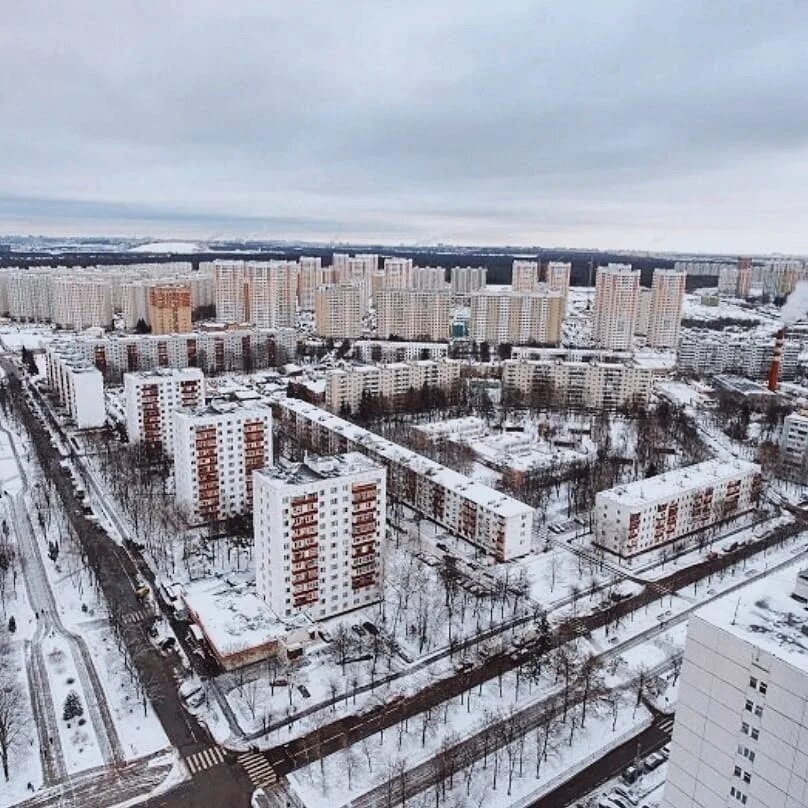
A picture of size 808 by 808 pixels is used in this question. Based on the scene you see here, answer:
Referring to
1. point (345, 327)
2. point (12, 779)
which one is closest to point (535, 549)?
point (12, 779)

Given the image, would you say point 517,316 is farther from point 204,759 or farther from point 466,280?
point 204,759

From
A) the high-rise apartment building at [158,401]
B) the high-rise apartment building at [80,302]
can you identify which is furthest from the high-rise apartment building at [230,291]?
the high-rise apartment building at [158,401]

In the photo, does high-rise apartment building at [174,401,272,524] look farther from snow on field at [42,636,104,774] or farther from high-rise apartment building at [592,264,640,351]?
high-rise apartment building at [592,264,640,351]

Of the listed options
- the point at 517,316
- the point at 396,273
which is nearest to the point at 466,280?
the point at 396,273

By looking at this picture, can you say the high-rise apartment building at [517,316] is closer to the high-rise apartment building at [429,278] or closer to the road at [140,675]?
the high-rise apartment building at [429,278]

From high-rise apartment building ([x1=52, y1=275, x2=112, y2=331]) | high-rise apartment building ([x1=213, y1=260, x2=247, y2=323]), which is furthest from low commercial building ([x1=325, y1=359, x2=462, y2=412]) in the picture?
high-rise apartment building ([x1=52, y1=275, x2=112, y2=331])

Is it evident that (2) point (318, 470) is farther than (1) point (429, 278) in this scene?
No
